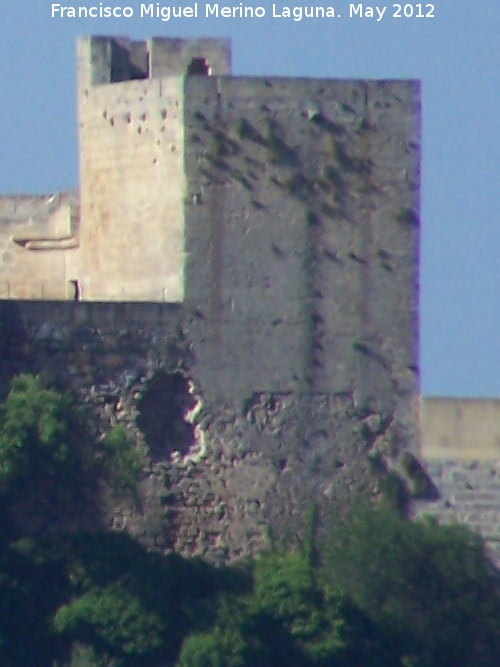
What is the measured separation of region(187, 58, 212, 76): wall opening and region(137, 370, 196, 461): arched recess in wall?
3.00 m

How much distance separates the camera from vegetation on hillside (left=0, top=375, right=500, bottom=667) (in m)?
40.9

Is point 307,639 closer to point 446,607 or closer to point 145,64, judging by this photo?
point 446,607

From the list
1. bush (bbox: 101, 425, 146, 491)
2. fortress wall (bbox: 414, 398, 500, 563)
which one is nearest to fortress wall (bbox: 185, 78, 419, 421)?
fortress wall (bbox: 414, 398, 500, 563)

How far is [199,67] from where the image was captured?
43.1 metres

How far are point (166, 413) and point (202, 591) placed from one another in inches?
62.6

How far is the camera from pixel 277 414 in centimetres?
4191

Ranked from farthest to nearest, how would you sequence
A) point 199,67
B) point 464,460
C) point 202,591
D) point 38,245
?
1. point 38,245
2. point 199,67
3. point 464,460
4. point 202,591

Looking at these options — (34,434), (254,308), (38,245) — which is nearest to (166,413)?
(254,308)

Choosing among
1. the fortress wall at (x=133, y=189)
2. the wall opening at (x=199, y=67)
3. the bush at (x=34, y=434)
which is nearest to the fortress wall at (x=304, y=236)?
the fortress wall at (x=133, y=189)

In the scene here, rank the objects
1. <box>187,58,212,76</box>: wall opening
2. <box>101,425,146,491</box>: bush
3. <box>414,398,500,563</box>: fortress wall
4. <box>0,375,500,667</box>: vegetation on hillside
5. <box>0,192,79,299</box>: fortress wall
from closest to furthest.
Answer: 1. <box>0,375,500,667</box>: vegetation on hillside
2. <box>101,425,146,491</box>: bush
3. <box>414,398,500,563</box>: fortress wall
4. <box>187,58,212,76</box>: wall opening
5. <box>0,192,79,299</box>: fortress wall

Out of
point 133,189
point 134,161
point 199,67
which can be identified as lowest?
point 133,189

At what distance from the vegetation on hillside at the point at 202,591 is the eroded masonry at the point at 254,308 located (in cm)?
33

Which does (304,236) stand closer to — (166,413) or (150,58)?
→ (166,413)

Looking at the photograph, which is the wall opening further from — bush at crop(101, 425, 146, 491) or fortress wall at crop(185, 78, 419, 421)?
bush at crop(101, 425, 146, 491)
